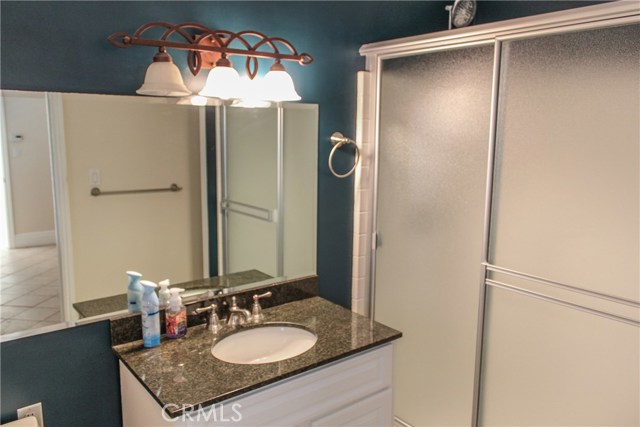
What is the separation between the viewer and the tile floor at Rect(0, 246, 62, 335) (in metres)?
1.55

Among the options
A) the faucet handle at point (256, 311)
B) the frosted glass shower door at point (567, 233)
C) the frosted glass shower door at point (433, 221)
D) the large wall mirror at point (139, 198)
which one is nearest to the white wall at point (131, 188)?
the large wall mirror at point (139, 198)

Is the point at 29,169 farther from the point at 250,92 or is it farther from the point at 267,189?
the point at 267,189

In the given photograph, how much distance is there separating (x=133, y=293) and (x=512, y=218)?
138 cm

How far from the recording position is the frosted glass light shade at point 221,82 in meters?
1.73

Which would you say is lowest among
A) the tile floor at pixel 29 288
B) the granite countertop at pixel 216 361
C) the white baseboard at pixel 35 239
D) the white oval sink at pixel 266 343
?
the white oval sink at pixel 266 343

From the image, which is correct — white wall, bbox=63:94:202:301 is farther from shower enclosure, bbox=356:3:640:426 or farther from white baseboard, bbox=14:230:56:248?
shower enclosure, bbox=356:3:640:426

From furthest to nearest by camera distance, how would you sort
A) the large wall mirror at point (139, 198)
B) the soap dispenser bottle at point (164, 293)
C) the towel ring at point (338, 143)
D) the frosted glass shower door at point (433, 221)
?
the towel ring at point (338, 143)
the frosted glass shower door at point (433, 221)
the soap dispenser bottle at point (164, 293)
the large wall mirror at point (139, 198)

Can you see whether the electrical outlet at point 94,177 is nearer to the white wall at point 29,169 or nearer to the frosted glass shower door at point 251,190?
the white wall at point 29,169

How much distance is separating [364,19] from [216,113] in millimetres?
851

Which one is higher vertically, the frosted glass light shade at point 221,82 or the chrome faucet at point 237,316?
the frosted glass light shade at point 221,82

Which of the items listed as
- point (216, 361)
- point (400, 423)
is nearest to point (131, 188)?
point (216, 361)

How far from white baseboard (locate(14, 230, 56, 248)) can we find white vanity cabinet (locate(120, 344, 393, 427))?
467 mm

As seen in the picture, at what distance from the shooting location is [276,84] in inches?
72.6

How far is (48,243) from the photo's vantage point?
1616mm
